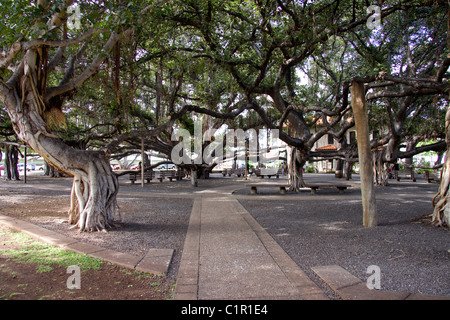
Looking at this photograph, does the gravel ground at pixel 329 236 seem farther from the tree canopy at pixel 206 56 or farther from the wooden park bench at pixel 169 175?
the wooden park bench at pixel 169 175

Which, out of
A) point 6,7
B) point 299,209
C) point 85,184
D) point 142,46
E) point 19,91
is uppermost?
point 142,46

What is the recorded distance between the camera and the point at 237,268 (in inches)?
143

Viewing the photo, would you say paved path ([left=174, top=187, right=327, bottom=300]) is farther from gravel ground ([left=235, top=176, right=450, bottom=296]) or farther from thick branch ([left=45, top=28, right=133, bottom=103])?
thick branch ([left=45, top=28, right=133, bottom=103])

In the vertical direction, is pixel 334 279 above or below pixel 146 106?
below

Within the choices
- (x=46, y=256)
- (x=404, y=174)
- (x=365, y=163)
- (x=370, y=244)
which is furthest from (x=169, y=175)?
(x=370, y=244)

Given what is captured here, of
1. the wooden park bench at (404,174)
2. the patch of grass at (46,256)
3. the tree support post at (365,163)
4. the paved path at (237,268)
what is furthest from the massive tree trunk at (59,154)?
the wooden park bench at (404,174)

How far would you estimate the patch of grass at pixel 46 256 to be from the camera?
12.2ft

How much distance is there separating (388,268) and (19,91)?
24.2 ft

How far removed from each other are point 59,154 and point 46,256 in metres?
2.64

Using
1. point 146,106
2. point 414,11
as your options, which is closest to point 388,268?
point 414,11

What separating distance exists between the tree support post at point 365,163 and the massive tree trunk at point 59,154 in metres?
5.12
